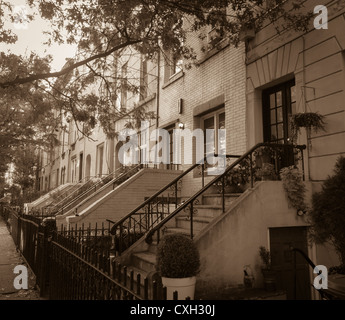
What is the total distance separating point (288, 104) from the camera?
8.02 meters

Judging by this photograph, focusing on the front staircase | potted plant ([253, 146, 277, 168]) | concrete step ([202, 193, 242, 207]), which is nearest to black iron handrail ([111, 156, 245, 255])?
the front staircase

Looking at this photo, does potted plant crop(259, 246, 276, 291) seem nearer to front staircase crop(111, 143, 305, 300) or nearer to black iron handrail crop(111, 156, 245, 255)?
front staircase crop(111, 143, 305, 300)

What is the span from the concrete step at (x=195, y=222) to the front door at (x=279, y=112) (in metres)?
2.49

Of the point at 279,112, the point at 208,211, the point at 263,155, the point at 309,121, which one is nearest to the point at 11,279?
the point at 208,211

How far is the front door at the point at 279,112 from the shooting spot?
7898mm

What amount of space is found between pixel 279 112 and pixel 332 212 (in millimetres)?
3373

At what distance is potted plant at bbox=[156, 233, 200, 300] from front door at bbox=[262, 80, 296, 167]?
4.01 m

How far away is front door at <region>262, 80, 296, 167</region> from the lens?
7898 mm

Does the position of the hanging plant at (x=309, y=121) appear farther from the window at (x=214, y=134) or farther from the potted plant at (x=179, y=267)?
the potted plant at (x=179, y=267)

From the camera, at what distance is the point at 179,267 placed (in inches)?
187

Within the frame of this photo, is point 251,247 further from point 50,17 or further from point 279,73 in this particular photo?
point 50,17

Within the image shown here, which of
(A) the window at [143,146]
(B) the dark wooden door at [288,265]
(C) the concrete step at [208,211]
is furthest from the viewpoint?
(A) the window at [143,146]

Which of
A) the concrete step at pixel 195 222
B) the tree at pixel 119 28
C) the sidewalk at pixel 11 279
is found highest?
the tree at pixel 119 28

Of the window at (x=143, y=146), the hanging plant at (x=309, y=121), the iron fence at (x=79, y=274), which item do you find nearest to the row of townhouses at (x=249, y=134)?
the hanging plant at (x=309, y=121)
